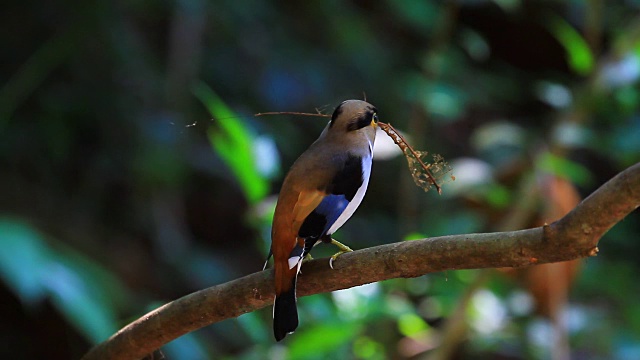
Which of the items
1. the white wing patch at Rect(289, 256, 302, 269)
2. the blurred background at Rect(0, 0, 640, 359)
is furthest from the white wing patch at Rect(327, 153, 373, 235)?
the blurred background at Rect(0, 0, 640, 359)

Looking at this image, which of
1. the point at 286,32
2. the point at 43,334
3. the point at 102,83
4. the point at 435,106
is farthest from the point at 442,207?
the point at 43,334

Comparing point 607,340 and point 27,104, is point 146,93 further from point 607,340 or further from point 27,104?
point 607,340

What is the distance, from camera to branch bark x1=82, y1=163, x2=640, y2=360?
3.41ft

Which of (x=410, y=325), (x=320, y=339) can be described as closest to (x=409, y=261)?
(x=320, y=339)

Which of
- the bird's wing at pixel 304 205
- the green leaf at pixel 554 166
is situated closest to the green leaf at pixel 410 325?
the green leaf at pixel 554 166

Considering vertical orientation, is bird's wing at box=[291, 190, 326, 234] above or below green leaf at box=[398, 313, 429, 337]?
above

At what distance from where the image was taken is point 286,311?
1.40 metres

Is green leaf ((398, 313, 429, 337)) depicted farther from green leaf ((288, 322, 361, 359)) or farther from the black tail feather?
the black tail feather

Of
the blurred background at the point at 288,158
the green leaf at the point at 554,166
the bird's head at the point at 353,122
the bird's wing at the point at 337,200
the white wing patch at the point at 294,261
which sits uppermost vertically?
the bird's head at the point at 353,122

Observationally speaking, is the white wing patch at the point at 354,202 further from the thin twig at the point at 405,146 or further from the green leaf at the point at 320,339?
the green leaf at the point at 320,339

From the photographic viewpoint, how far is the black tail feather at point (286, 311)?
1399mm

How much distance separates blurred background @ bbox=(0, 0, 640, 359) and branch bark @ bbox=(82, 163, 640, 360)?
2.13ft

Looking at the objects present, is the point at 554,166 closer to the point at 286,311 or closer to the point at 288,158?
the point at 286,311

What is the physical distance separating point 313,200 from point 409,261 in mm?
293
